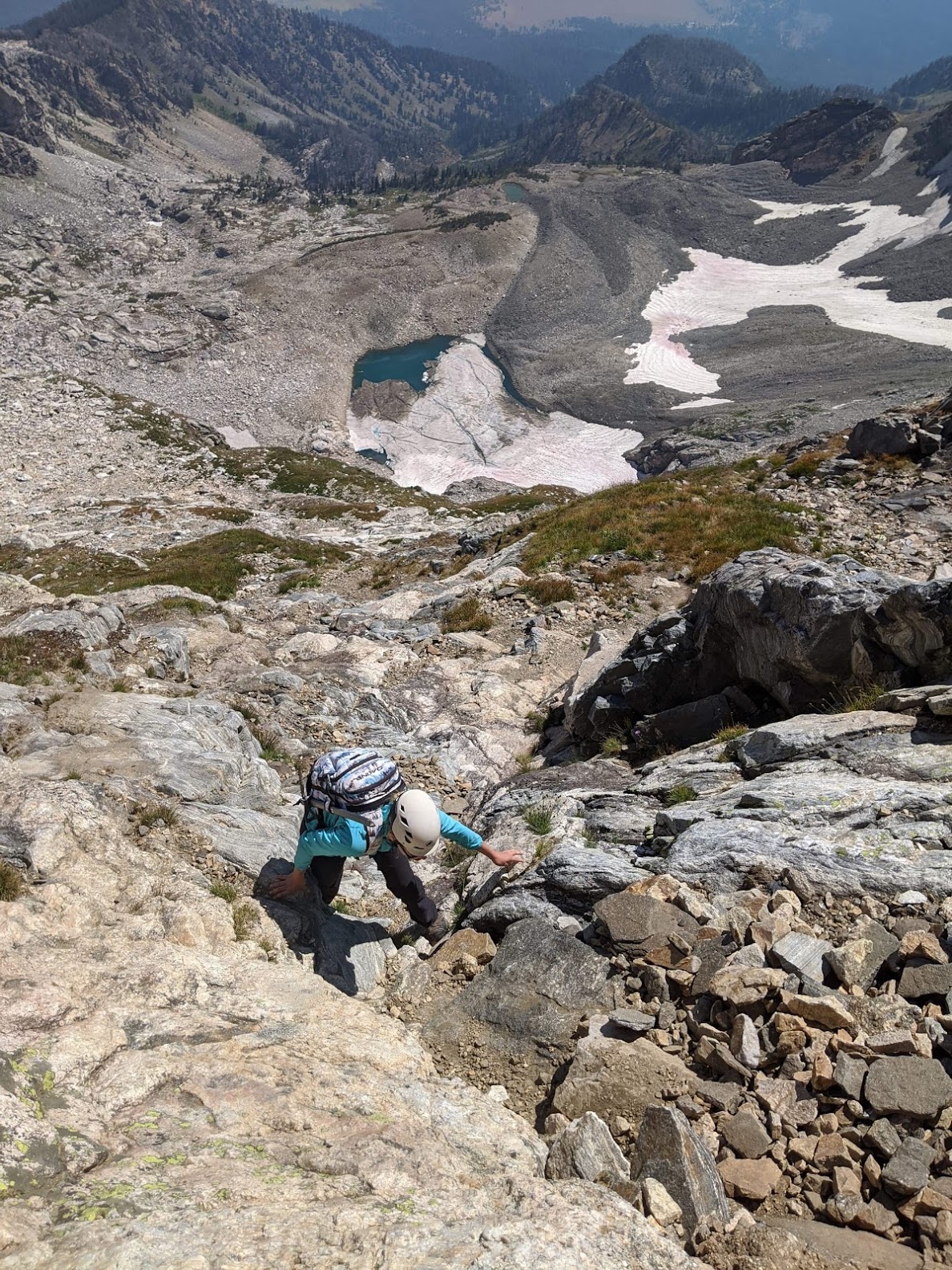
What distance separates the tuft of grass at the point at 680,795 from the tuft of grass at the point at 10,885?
22.9ft

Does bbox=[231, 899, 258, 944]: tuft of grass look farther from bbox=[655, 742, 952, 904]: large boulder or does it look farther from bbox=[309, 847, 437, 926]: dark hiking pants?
bbox=[655, 742, 952, 904]: large boulder

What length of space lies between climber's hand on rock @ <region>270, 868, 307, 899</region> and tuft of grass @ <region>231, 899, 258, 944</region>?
0.29 meters

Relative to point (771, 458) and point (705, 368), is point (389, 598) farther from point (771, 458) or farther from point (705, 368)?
point (705, 368)

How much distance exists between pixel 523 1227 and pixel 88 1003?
355 centimetres

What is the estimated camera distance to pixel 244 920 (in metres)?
6.89

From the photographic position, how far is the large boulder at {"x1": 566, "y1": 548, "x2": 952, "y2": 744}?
30.1ft

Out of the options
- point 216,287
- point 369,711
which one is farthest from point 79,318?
point 369,711

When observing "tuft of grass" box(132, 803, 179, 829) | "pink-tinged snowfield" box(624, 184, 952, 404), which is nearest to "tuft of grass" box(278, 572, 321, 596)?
"tuft of grass" box(132, 803, 179, 829)

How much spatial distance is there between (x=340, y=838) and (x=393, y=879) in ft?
2.85

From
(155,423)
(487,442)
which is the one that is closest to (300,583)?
(155,423)

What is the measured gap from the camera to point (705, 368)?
326 feet

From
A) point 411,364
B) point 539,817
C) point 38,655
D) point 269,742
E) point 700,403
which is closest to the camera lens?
point 539,817

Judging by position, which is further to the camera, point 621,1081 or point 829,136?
point 829,136

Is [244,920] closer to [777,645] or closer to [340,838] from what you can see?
[340,838]
